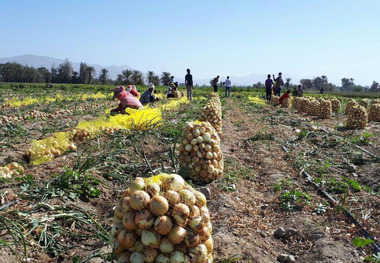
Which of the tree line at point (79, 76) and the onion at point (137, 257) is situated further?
the tree line at point (79, 76)

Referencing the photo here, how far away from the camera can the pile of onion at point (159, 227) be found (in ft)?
5.67

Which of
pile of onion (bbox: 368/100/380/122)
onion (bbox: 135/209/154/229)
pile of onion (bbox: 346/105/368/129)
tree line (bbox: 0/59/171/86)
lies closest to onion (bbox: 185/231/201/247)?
onion (bbox: 135/209/154/229)

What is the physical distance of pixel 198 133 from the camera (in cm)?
410

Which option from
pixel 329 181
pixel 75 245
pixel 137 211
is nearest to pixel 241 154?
pixel 329 181

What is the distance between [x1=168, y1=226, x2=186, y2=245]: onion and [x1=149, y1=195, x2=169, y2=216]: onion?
120mm

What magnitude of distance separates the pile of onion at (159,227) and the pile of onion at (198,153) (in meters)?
2.18

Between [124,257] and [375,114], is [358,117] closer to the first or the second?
[375,114]

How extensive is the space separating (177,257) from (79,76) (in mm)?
74192

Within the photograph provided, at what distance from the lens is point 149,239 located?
1.71 m

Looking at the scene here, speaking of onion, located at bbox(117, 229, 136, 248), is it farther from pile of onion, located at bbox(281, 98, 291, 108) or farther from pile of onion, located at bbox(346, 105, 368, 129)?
pile of onion, located at bbox(281, 98, 291, 108)

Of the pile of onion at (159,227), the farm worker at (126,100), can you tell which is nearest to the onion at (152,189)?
the pile of onion at (159,227)

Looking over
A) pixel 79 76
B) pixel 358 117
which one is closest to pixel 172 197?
pixel 358 117

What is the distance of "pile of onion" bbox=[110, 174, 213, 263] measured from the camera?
5.67ft

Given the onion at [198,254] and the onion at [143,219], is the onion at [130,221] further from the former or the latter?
the onion at [198,254]
